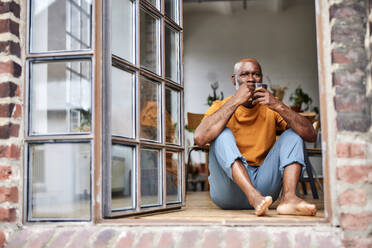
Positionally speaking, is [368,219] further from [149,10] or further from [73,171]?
[149,10]

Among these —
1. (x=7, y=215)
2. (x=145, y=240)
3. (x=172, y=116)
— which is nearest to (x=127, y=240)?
(x=145, y=240)

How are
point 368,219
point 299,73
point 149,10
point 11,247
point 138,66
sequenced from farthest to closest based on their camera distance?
1. point 299,73
2. point 149,10
3. point 138,66
4. point 11,247
5. point 368,219

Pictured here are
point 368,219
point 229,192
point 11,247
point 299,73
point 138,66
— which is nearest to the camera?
point 368,219

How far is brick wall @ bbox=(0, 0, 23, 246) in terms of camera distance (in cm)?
198

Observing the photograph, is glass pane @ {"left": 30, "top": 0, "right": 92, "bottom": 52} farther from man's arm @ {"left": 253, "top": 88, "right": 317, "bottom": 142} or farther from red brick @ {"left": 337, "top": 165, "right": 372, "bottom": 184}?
red brick @ {"left": 337, "top": 165, "right": 372, "bottom": 184}

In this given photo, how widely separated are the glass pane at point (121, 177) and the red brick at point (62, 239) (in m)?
0.22

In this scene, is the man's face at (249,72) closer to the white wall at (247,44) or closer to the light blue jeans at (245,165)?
the light blue jeans at (245,165)

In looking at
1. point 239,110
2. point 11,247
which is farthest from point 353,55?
point 11,247

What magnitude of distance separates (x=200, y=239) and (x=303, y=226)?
44 centimetres

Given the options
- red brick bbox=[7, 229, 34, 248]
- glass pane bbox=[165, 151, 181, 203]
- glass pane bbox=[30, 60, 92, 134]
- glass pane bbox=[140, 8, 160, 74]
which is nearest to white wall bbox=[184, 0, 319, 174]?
glass pane bbox=[165, 151, 181, 203]

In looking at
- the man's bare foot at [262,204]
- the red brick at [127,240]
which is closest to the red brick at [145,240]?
the red brick at [127,240]

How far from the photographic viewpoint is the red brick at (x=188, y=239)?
1847 millimetres

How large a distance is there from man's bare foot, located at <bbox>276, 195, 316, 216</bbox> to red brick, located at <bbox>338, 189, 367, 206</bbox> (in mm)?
308

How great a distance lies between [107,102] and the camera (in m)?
2.04
